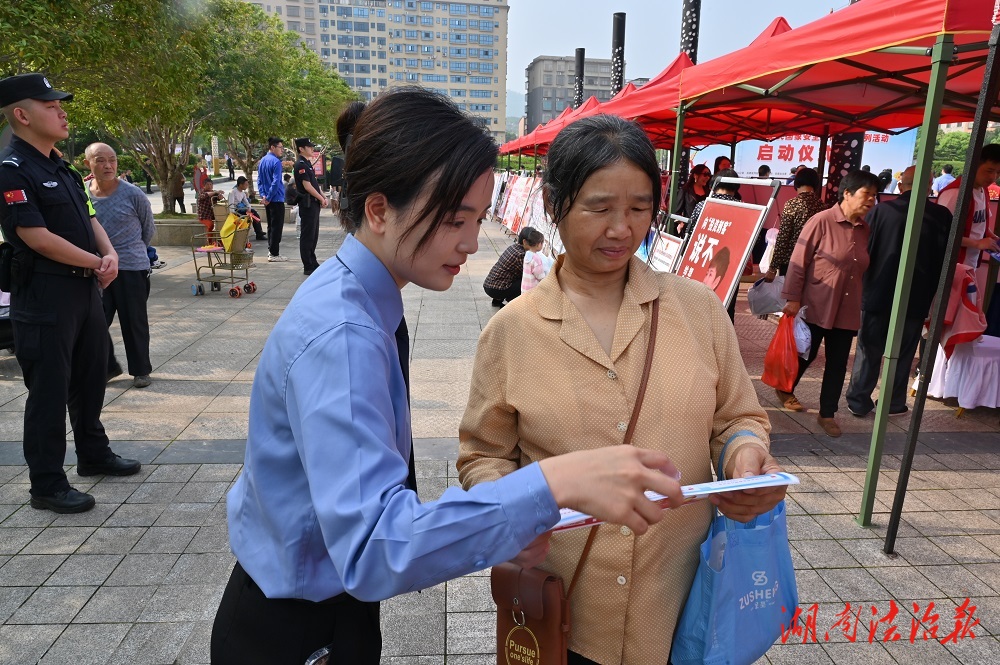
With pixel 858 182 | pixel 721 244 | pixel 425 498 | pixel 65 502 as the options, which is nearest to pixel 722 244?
pixel 721 244

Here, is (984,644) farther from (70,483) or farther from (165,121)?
(165,121)

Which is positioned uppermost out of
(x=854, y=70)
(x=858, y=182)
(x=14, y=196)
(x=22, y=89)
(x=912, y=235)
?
(x=854, y=70)

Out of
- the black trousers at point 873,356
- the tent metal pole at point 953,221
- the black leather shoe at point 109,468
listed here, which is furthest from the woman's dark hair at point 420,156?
the black trousers at point 873,356

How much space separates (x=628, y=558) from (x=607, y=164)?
0.85 m

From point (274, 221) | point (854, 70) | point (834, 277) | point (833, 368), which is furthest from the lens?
point (274, 221)

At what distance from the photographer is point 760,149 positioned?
737 inches

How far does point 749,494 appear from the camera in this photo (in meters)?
1.29

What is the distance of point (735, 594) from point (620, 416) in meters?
0.43

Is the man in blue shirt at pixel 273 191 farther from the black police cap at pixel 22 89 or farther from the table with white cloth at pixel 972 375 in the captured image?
the table with white cloth at pixel 972 375

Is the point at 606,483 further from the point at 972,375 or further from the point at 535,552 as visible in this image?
the point at 972,375

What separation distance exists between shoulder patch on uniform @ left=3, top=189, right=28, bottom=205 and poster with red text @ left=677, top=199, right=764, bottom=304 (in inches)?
146

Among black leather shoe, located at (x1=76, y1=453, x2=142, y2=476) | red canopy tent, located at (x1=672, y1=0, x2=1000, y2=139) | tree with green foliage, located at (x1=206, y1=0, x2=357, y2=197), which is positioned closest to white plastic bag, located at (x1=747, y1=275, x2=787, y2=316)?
red canopy tent, located at (x1=672, y1=0, x2=1000, y2=139)

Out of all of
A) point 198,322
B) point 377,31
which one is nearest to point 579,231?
point 198,322

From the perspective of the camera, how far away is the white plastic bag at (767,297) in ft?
20.8
